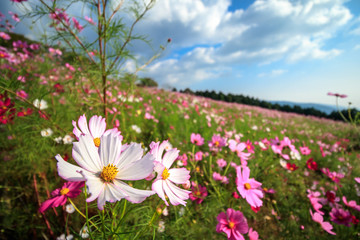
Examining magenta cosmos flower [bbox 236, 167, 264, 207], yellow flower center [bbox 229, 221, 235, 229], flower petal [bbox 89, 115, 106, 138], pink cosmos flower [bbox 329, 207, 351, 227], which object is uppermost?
flower petal [bbox 89, 115, 106, 138]

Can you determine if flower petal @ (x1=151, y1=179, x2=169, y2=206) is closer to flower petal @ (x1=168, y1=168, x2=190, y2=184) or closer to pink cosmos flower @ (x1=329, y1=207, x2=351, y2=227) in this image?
flower petal @ (x1=168, y1=168, x2=190, y2=184)

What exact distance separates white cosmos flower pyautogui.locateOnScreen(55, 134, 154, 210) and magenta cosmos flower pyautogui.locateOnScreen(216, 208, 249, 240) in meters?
0.63

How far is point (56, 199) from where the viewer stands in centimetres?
52

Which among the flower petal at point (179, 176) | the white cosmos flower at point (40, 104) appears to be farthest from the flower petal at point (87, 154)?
the white cosmos flower at point (40, 104)

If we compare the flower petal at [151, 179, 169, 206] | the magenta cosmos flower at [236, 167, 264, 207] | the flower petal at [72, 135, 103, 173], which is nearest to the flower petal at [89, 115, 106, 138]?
the flower petal at [72, 135, 103, 173]

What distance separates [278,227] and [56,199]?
6.11 ft

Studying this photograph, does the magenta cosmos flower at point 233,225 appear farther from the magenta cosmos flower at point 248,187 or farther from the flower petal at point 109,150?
the flower petal at point 109,150

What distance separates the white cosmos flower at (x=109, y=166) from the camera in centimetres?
38

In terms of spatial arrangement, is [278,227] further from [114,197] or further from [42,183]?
[42,183]

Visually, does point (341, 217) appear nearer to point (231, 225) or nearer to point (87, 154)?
point (231, 225)

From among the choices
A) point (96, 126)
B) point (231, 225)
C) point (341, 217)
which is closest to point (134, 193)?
point (96, 126)

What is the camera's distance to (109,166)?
44cm

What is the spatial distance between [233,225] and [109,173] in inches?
29.0

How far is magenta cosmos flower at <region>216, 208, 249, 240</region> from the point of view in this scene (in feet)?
2.64
